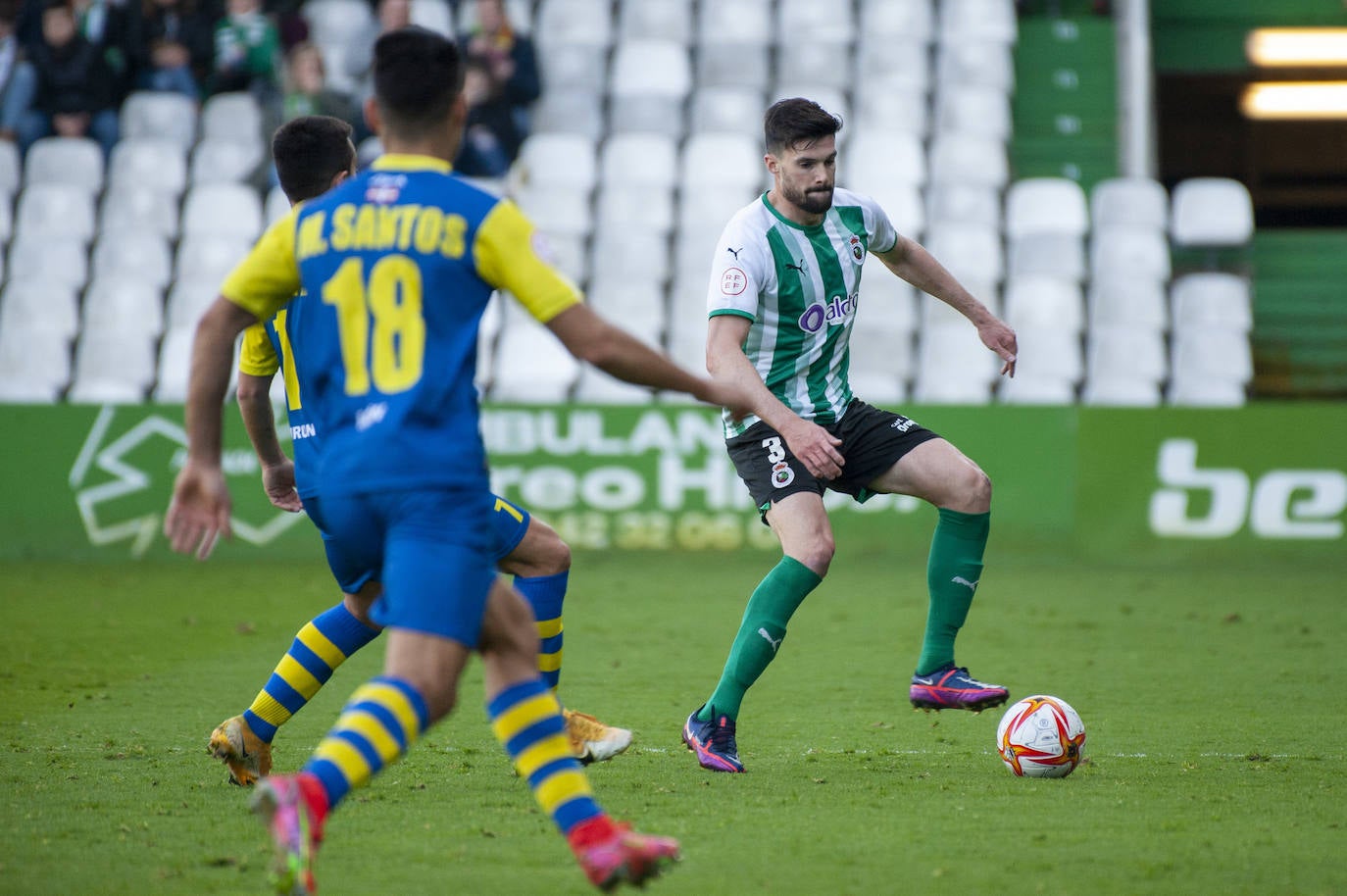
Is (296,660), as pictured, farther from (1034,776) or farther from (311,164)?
(1034,776)

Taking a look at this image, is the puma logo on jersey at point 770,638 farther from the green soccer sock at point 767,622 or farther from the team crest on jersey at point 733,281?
the team crest on jersey at point 733,281

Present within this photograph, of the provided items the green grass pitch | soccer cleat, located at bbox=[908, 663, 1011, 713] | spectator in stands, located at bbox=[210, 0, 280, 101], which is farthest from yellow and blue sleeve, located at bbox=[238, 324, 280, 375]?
spectator in stands, located at bbox=[210, 0, 280, 101]

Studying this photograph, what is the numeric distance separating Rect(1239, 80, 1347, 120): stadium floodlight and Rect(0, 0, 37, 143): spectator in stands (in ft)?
45.0

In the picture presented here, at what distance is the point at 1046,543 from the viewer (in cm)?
1178

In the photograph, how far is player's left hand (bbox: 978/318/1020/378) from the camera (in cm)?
574

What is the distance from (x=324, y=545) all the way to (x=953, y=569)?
2224mm

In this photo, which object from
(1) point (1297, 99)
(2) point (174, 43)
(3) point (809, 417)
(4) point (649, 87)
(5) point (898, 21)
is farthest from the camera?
(1) point (1297, 99)

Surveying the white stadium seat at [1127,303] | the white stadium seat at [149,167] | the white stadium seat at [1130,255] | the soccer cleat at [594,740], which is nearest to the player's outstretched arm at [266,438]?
the soccer cleat at [594,740]

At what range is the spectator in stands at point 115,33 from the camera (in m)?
15.5

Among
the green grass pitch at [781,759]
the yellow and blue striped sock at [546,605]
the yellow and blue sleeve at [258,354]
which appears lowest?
the green grass pitch at [781,759]

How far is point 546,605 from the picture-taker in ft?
16.5

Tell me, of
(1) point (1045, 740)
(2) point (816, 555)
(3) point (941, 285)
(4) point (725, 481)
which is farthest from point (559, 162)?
(1) point (1045, 740)

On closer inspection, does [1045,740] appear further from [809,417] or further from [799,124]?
[799,124]

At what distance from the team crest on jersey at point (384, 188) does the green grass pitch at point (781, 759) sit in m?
1.54
